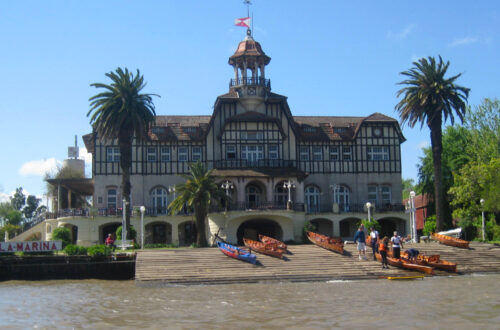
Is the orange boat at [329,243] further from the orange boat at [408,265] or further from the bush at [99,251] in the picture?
the bush at [99,251]

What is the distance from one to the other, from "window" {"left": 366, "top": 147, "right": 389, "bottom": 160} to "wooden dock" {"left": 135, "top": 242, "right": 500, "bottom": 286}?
2031 cm

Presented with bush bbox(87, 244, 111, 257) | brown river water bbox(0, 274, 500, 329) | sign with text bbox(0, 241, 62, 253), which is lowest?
brown river water bbox(0, 274, 500, 329)

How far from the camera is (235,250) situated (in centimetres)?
3756

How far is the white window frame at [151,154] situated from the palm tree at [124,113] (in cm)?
656

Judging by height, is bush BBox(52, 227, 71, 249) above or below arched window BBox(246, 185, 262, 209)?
below

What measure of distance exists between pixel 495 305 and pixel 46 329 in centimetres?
1470

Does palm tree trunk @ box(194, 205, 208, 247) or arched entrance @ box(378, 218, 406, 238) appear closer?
palm tree trunk @ box(194, 205, 208, 247)

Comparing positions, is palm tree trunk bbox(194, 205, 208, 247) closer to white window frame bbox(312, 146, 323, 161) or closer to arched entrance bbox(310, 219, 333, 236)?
arched entrance bbox(310, 219, 333, 236)

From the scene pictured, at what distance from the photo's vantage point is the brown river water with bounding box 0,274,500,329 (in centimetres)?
1838

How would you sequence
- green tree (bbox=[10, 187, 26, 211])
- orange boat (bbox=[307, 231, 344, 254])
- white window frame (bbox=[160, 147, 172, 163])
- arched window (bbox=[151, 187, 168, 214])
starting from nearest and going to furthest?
orange boat (bbox=[307, 231, 344, 254]) < arched window (bbox=[151, 187, 168, 214]) < white window frame (bbox=[160, 147, 172, 163]) < green tree (bbox=[10, 187, 26, 211])

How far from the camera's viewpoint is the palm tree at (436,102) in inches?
2094

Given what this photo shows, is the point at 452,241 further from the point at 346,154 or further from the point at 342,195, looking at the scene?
the point at 346,154

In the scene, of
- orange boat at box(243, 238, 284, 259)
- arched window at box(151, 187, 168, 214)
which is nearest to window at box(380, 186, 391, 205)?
arched window at box(151, 187, 168, 214)

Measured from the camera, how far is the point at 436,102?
175 feet
